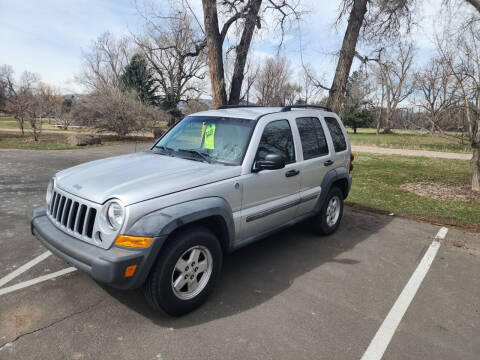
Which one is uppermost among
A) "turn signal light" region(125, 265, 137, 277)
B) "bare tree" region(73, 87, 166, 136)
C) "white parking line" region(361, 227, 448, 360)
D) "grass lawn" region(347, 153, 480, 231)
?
"bare tree" region(73, 87, 166, 136)

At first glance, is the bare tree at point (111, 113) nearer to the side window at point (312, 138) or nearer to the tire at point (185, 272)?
the side window at point (312, 138)

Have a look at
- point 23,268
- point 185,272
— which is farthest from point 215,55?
point 185,272

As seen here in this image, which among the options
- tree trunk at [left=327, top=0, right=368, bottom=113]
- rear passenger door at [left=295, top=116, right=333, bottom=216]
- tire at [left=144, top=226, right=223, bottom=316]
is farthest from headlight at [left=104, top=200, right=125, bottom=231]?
tree trunk at [left=327, top=0, right=368, bottom=113]

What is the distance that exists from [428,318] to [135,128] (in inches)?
919

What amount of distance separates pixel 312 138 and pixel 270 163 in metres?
1.47

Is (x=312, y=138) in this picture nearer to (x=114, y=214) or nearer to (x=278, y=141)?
(x=278, y=141)

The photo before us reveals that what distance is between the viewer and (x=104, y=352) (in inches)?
101

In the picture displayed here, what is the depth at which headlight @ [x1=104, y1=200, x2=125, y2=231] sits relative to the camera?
269 cm

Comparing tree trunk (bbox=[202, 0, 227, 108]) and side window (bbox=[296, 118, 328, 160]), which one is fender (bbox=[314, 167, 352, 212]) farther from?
tree trunk (bbox=[202, 0, 227, 108])

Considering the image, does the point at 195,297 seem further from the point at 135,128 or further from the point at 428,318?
the point at 135,128

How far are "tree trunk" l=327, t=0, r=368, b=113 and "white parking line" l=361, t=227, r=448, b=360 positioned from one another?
17.8 feet

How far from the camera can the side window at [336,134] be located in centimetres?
521

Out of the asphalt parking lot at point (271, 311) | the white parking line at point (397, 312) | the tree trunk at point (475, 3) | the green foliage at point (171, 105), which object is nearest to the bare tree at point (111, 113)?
the green foliage at point (171, 105)

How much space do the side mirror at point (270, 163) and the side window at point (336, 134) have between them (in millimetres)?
1998
